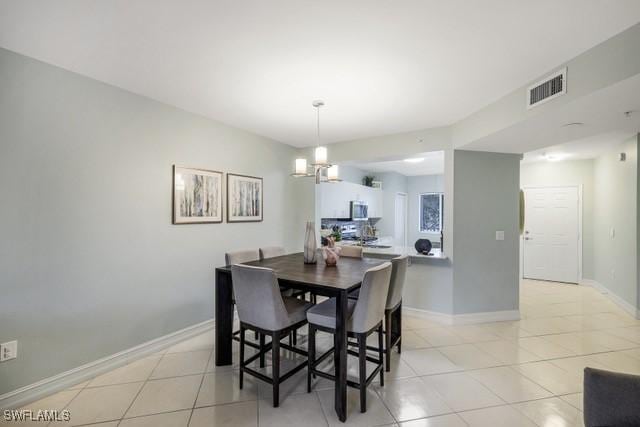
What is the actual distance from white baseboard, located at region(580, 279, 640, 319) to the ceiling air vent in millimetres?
3434

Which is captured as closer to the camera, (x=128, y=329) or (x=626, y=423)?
(x=626, y=423)

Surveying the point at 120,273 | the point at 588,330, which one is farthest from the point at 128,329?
the point at 588,330

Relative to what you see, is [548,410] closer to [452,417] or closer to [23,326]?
[452,417]

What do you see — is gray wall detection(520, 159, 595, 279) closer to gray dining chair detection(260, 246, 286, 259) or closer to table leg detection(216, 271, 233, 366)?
gray dining chair detection(260, 246, 286, 259)

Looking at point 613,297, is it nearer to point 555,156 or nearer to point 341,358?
point 555,156

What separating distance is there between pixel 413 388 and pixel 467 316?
174cm

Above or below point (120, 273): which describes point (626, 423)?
below

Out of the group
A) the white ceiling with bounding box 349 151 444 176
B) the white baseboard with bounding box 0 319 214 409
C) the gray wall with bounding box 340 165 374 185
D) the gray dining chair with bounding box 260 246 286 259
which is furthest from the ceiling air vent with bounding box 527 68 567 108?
the gray wall with bounding box 340 165 374 185

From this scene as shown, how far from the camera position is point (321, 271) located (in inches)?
97.0

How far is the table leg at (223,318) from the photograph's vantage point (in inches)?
102

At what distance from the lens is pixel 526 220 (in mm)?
5824

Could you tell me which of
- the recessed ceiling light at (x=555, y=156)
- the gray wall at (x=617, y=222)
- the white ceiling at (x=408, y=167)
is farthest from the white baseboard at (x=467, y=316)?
the white ceiling at (x=408, y=167)

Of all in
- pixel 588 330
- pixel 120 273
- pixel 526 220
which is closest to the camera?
pixel 120 273

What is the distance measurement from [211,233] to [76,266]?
1.30 meters
